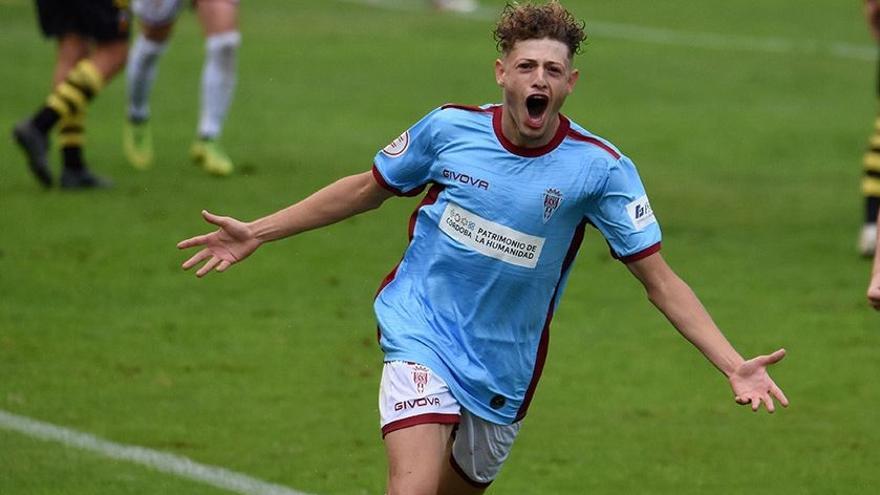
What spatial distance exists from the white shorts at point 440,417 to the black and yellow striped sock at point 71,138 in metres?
8.47

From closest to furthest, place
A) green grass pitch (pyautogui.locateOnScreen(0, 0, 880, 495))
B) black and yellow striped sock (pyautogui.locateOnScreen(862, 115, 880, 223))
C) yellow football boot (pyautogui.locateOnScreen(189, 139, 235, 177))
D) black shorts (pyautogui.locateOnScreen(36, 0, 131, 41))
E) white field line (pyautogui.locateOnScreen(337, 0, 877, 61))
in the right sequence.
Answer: green grass pitch (pyautogui.locateOnScreen(0, 0, 880, 495)), black and yellow striped sock (pyautogui.locateOnScreen(862, 115, 880, 223)), black shorts (pyautogui.locateOnScreen(36, 0, 131, 41)), yellow football boot (pyautogui.locateOnScreen(189, 139, 235, 177)), white field line (pyautogui.locateOnScreen(337, 0, 877, 61))

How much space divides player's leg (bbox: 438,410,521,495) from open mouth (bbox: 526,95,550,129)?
991 mm

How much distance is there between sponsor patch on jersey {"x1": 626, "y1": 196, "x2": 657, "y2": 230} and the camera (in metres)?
6.18

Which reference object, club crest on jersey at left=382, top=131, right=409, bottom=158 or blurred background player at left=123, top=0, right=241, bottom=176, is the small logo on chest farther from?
blurred background player at left=123, top=0, right=241, bottom=176

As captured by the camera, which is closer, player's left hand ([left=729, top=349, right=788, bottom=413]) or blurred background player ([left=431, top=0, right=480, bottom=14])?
player's left hand ([left=729, top=349, right=788, bottom=413])

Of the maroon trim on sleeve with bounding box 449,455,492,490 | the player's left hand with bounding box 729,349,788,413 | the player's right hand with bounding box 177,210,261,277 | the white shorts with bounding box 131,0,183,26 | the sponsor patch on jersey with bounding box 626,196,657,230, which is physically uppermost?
the sponsor patch on jersey with bounding box 626,196,657,230

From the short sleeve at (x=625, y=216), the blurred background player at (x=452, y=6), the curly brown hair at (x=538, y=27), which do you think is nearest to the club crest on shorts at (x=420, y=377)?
the short sleeve at (x=625, y=216)

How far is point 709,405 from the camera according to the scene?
921 centimetres

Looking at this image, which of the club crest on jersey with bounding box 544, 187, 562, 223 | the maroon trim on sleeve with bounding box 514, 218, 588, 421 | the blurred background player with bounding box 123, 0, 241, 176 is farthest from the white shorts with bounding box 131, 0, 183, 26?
the club crest on jersey with bounding box 544, 187, 562, 223

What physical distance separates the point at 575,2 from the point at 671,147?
12.8m

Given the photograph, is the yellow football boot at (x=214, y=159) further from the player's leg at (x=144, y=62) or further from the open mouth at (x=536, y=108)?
the open mouth at (x=536, y=108)

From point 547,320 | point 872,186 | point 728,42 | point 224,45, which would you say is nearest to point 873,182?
point 872,186

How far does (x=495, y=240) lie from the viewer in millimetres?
6227

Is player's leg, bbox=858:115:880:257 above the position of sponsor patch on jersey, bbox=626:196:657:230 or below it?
below
